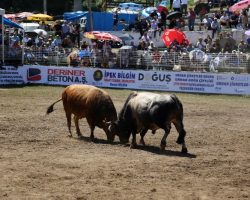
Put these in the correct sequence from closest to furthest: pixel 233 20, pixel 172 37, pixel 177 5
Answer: pixel 172 37 → pixel 233 20 → pixel 177 5

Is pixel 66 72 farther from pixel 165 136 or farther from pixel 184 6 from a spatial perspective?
pixel 184 6

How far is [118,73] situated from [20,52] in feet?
19.8

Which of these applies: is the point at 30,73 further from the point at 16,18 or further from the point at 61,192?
the point at 61,192

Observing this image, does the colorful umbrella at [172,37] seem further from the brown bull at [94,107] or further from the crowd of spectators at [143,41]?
the brown bull at [94,107]

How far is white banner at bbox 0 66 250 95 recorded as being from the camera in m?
27.6

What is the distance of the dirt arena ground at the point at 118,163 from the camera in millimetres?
10125

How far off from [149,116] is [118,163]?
5.98ft

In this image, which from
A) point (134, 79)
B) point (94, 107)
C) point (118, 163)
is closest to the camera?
point (118, 163)

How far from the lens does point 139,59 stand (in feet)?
102

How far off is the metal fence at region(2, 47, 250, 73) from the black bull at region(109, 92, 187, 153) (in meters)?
14.4

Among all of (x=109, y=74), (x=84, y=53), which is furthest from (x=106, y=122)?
(x=84, y=53)

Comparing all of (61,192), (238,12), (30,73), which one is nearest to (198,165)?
(61,192)

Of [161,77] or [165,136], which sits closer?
[165,136]

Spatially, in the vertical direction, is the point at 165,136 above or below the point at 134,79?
above
